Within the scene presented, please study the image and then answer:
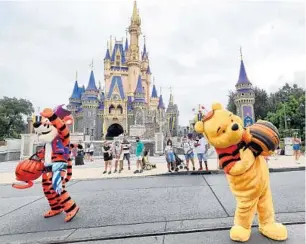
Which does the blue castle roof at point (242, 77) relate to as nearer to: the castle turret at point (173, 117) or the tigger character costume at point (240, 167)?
the tigger character costume at point (240, 167)

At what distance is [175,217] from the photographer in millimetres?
3818

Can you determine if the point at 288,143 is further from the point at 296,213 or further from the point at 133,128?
the point at 133,128

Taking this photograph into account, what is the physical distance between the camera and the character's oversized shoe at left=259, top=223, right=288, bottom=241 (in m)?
2.80

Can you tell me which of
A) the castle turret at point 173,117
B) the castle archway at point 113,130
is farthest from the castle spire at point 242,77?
the castle turret at point 173,117

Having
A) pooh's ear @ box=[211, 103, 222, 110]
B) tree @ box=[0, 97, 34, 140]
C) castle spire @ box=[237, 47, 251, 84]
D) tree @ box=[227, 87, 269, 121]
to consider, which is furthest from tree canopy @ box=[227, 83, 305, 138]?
tree @ box=[0, 97, 34, 140]

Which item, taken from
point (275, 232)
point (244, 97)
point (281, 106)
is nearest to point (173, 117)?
point (281, 106)

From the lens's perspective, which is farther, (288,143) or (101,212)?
(288,143)

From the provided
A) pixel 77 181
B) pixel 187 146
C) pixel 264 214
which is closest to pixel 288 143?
pixel 187 146

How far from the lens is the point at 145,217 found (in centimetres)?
390

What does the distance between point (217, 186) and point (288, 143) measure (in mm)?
14091

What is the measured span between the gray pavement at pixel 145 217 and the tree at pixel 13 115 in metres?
40.0

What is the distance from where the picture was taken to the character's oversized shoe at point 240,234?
2787 millimetres

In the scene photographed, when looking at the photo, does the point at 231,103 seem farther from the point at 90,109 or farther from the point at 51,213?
Answer: the point at 51,213

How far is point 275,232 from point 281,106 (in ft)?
117
